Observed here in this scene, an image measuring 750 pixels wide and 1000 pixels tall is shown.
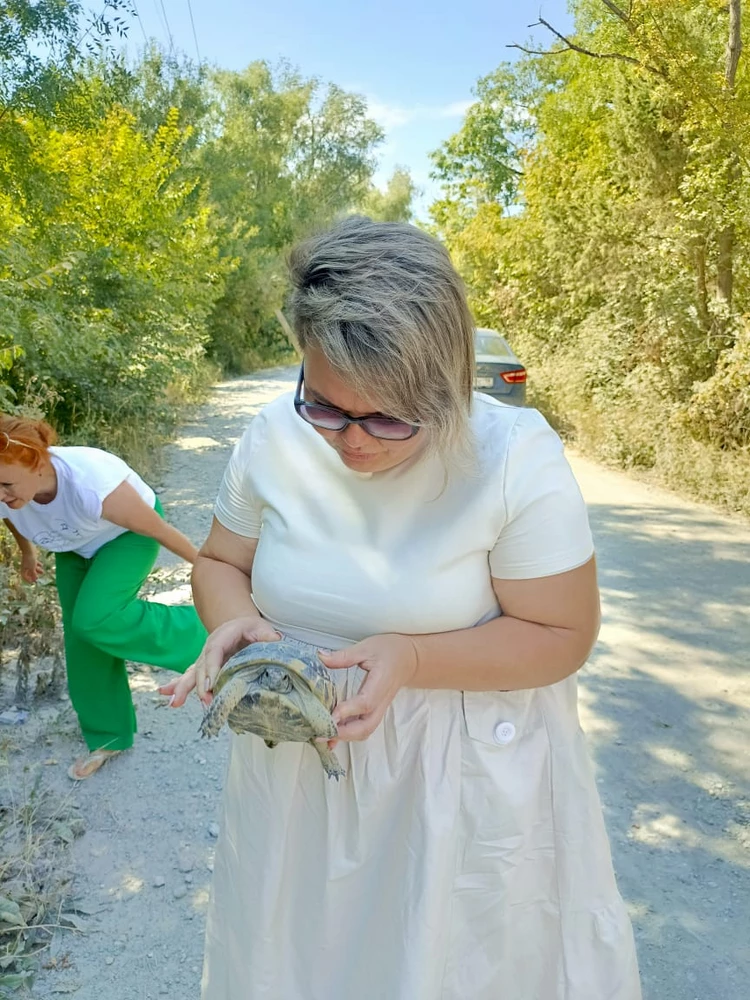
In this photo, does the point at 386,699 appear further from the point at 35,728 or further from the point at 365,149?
the point at 365,149

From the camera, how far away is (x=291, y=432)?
1.56 meters

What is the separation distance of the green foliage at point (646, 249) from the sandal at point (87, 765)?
238 inches

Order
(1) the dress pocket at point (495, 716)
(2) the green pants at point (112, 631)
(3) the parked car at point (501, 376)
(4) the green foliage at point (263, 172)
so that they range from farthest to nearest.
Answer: (4) the green foliage at point (263, 172)
(3) the parked car at point (501, 376)
(2) the green pants at point (112, 631)
(1) the dress pocket at point (495, 716)

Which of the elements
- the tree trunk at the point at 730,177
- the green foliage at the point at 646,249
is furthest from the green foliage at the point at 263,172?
the tree trunk at the point at 730,177

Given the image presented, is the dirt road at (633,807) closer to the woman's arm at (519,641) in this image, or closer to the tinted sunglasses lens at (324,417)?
the woman's arm at (519,641)

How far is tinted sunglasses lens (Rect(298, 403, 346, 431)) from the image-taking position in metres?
1.34

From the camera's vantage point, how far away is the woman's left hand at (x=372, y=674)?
1.27m

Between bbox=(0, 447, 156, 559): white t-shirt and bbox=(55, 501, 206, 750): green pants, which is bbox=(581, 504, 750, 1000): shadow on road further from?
bbox=(0, 447, 156, 559): white t-shirt

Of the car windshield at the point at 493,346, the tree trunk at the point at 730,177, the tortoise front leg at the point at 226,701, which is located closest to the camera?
the tortoise front leg at the point at 226,701

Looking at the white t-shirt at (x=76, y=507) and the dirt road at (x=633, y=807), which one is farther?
the white t-shirt at (x=76, y=507)

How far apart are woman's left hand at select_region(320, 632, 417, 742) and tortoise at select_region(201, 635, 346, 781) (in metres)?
0.03

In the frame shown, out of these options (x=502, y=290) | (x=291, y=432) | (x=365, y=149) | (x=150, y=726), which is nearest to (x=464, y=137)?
(x=502, y=290)

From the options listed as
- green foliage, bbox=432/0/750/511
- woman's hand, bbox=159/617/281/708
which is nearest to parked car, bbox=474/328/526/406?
green foliage, bbox=432/0/750/511

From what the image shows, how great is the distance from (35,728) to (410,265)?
343 centimetres
